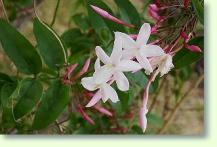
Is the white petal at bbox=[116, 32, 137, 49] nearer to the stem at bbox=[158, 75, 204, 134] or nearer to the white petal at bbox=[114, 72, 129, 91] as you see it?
the white petal at bbox=[114, 72, 129, 91]

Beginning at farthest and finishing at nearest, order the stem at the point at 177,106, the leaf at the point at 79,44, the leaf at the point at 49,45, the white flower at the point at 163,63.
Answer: the stem at the point at 177,106, the leaf at the point at 79,44, the leaf at the point at 49,45, the white flower at the point at 163,63

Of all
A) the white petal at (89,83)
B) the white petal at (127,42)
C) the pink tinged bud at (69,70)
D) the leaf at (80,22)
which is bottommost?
the leaf at (80,22)

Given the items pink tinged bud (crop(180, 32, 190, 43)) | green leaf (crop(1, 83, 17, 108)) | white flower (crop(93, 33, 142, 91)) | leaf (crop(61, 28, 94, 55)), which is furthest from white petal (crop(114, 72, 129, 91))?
leaf (crop(61, 28, 94, 55))

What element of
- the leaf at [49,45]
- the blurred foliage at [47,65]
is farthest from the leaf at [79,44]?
the leaf at [49,45]

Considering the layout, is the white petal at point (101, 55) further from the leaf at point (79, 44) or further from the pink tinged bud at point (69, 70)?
the leaf at point (79, 44)

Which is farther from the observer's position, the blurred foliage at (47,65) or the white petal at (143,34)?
the blurred foliage at (47,65)

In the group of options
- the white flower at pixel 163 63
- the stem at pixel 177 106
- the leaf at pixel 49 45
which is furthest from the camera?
the stem at pixel 177 106
